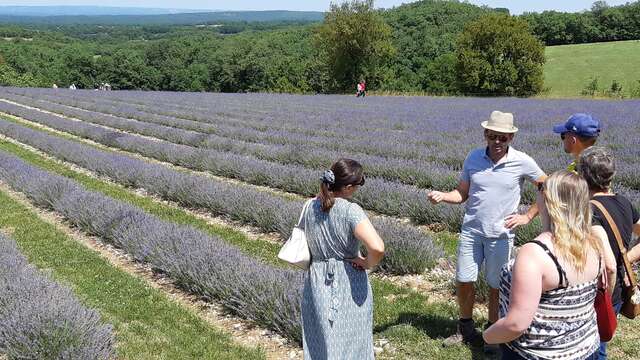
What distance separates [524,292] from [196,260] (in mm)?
3917

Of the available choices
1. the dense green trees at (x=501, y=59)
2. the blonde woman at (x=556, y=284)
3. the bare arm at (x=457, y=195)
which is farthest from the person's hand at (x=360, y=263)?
the dense green trees at (x=501, y=59)

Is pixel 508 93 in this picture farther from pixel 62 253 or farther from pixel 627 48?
pixel 62 253

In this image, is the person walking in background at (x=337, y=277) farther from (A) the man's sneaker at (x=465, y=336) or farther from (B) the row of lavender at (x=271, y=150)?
(B) the row of lavender at (x=271, y=150)

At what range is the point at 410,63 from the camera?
67125mm

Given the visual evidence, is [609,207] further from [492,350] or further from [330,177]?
[492,350]

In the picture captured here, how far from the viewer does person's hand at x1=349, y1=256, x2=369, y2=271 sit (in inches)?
117

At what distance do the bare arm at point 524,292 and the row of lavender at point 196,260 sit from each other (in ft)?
7.82

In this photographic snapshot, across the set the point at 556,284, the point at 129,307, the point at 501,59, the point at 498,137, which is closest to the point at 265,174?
the point at 129,307

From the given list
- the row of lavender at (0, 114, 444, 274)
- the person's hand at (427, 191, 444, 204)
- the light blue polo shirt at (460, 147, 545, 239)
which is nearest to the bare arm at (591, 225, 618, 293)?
the light blue polo shirt at (460, 147, 545, 239)

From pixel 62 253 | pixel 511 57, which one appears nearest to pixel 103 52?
pixel 511 57

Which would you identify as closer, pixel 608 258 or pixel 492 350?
pixel 608 258

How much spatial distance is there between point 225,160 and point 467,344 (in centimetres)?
821

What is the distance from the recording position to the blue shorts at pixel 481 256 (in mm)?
3760

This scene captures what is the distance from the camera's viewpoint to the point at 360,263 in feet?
9.87
